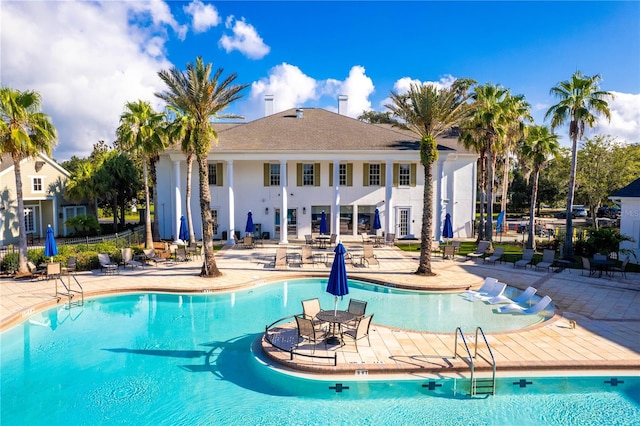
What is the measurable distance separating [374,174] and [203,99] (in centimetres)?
1622

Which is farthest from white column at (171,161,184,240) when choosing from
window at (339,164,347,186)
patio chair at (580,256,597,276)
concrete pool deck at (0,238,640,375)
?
patio chair at (580,256,597,276)

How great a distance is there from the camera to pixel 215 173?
94.8ft

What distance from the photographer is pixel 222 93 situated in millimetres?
17172

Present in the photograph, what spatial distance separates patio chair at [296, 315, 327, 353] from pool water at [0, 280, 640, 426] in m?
1.22

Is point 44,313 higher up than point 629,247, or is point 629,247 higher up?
point 629,247

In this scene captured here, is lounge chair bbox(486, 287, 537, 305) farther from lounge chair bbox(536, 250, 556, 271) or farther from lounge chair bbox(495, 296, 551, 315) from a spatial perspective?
lounge chair bbox(536, 250, 556, 271)

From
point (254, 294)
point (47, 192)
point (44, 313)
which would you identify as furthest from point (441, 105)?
point (47, 192)

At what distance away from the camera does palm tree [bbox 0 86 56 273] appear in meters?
15.7

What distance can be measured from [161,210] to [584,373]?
90.9ft

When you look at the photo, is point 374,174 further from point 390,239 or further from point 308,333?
point 308,333

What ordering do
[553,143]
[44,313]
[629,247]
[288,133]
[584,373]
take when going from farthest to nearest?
[288,133] < [553,143] < [629,247] < [44,313] < [584,373]

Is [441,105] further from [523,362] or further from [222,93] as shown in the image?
[523,362]

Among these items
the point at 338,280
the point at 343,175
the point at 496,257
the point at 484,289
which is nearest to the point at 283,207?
the point at 343,175

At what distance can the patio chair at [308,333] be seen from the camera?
9.58 metres
